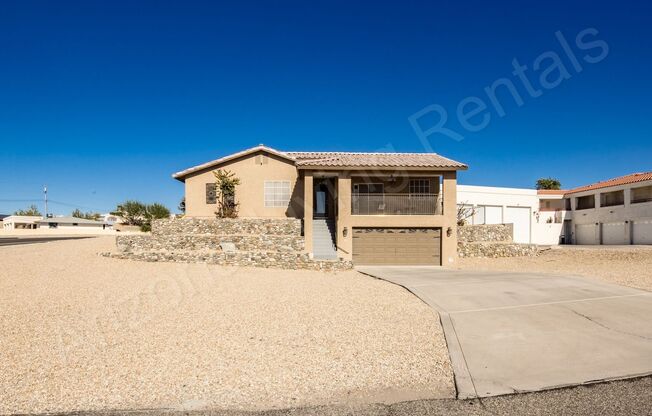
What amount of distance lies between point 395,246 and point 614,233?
74.1 ft

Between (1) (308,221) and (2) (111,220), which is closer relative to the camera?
(1) (308,221)

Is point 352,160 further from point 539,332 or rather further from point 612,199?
point 612,199

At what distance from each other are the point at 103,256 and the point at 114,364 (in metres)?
13.6

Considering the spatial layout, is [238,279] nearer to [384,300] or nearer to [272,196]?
[384,300]

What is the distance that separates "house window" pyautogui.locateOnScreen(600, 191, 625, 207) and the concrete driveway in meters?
25.0

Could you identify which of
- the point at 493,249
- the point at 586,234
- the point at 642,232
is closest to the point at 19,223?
the point at 493,249

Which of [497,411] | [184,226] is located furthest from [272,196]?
→ [497,411]

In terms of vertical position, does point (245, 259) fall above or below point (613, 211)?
below

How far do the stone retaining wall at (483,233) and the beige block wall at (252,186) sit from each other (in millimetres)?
9439

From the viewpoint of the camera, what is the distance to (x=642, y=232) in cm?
2870

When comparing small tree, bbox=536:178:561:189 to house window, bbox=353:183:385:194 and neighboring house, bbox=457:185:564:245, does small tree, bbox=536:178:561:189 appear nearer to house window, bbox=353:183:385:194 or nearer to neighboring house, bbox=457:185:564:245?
neighboring house, bbox=457:185:564:245

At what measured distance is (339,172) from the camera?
19.9 metres

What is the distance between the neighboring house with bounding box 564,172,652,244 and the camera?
2892 cm

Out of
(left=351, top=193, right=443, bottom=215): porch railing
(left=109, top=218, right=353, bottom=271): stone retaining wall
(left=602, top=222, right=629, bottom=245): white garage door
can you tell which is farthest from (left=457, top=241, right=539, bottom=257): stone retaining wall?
(left=602, top=222, right=629, bottom=245): white garage door
